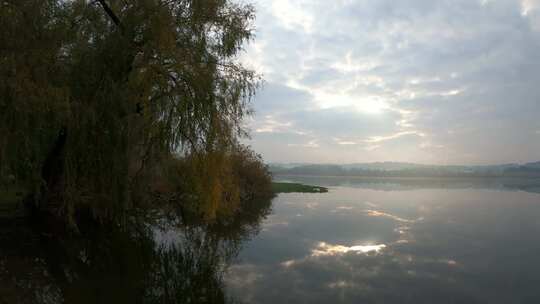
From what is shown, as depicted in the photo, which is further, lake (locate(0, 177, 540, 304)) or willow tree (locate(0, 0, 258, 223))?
willow tree (locate(0, 0, 258, 223))

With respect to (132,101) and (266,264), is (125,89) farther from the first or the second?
(266,264)

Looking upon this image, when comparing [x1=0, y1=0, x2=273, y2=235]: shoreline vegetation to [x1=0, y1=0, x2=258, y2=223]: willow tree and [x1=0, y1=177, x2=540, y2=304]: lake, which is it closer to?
[x1=0, y1=0, x2=258, y2=223]: willow tree

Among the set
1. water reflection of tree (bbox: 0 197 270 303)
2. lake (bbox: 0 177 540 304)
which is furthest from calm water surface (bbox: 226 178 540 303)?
water reflection of tree (bbox: 0 197 270 303)

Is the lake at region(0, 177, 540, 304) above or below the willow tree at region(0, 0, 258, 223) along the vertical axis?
below

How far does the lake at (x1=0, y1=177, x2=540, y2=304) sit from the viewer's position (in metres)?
9.67

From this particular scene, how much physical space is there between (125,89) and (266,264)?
8.37 m

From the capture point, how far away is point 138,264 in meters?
12.0

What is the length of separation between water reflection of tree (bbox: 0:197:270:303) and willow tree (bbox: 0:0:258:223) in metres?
1.93

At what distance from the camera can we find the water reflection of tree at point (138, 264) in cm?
917

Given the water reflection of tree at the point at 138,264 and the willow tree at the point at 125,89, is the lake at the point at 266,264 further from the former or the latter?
the willow tree at the point at 125,89

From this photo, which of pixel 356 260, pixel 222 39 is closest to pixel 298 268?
pixel 356 260

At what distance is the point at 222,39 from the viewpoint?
47.0ft

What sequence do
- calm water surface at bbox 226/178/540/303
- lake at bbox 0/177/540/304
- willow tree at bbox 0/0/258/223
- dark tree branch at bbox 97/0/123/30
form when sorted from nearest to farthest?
lake at bbox 0/177/540/304 < calm water surface at bbox 226/178/540/303 < willow tree at bbox 0/0/258/223 < dark tree branch at bbox 97/0/123/30

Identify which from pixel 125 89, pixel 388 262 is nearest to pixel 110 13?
pixel 125 89
